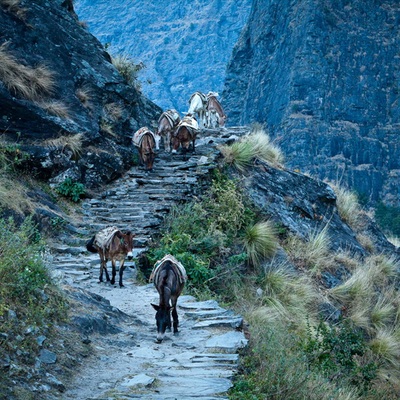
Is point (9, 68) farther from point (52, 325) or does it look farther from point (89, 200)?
point (52, 325)

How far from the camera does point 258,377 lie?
19.7ft

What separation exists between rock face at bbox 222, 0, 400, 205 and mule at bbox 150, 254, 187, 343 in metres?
50.7

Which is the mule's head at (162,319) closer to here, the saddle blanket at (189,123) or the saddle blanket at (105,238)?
the saddle blanket at (105,238)

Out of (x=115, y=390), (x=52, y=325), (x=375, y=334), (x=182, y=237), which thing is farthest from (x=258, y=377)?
(x=375, y=334)

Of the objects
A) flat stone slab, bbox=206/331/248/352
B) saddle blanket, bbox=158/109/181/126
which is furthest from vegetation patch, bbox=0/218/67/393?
saddle blanket, bbox=158/109/181/126

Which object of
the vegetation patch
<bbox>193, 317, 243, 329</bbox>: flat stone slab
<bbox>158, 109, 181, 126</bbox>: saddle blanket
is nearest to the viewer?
the vegetation patch

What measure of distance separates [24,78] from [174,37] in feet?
231

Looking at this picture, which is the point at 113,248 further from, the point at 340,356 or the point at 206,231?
the point at 340,356

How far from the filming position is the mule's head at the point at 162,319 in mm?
7184

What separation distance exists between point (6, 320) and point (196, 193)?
848 centimetres

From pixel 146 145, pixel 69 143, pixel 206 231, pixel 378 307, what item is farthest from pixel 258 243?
pixel 69 143

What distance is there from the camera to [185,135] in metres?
15.1

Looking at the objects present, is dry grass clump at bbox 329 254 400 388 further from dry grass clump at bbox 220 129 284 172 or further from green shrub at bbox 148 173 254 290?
dry grass clump at bbox 220 129 284 172

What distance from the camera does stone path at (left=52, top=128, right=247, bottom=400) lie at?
561cm
